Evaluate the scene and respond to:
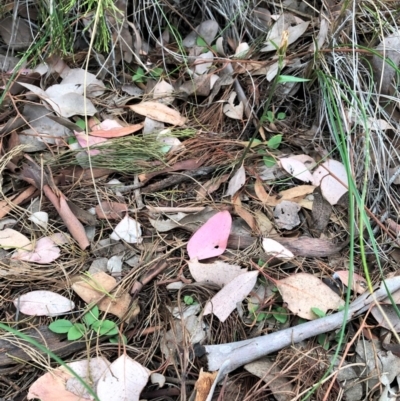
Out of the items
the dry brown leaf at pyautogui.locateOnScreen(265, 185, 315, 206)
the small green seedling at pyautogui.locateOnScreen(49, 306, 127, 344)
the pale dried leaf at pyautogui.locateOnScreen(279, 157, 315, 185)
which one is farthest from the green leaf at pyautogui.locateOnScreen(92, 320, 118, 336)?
the pale dried leaf at pyautogui.locateOnScreen(279, 157, 315, 185)

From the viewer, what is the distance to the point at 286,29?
1.46m

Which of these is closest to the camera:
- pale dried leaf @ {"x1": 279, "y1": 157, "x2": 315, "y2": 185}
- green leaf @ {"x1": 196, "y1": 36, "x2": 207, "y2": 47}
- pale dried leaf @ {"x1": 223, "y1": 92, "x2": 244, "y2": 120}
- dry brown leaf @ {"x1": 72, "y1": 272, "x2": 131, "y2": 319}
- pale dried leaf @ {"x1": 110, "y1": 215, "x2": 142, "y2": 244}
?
dry brown leaf @ {"x1": 72, "y1": 272, "x2": 131, "y2": 319}

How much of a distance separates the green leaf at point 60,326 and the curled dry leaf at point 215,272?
30cm

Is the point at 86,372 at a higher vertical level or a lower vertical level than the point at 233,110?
lower

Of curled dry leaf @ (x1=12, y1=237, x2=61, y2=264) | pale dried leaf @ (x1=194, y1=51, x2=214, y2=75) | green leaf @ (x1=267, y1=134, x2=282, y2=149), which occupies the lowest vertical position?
curled dry leaf @ (x1=12, y1=237, x2=61, y2=264)

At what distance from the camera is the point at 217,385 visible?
38.3 inches

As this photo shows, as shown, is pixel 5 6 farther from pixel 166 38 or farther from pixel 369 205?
pixel 369 205

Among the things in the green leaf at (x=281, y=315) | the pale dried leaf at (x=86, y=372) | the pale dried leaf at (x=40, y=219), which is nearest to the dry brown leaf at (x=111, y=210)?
the pale dried leaf at (x=40, y=219)

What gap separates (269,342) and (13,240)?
667mm

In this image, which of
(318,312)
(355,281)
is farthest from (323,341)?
(355,281)

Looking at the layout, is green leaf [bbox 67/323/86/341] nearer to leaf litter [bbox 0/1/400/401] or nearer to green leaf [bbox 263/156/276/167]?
leaf litter [bbox 0/1/400/401]

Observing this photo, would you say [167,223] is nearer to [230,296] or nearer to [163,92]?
[230,296]

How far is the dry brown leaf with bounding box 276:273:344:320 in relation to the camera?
1.05 meters

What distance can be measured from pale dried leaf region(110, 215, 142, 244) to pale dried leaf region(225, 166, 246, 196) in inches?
10.3
